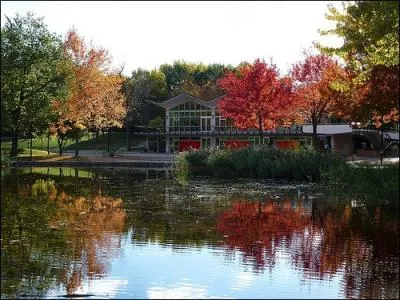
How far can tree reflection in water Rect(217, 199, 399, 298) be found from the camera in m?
10.5

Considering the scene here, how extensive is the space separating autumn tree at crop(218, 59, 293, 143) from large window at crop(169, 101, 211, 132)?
16953 mm

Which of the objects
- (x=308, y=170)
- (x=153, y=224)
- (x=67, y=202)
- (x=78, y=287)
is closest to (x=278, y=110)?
(x=308, y=170)

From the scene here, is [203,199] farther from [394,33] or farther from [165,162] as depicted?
[165,162]

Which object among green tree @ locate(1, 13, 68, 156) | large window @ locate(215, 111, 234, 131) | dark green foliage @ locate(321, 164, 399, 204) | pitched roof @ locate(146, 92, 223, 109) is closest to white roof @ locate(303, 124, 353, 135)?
large window @ locate(215, 111, 234, 131)

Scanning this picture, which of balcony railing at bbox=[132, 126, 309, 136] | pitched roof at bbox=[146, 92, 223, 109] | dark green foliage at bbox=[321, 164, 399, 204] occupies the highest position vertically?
pitched roof at bbox=[146, 92, 223, 109]

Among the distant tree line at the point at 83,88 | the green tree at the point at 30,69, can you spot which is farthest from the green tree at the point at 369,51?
the green tree at the point at 30,69

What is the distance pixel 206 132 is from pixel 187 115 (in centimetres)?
343

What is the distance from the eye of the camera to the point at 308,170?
96.4 ft

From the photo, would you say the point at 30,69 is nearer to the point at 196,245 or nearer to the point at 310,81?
the point at 310,81

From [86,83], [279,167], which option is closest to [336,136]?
[86,83]

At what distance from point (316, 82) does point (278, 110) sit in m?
3.84

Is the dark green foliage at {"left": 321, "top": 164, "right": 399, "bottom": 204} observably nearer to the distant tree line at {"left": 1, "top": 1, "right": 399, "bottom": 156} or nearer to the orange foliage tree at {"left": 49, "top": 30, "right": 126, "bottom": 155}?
the distant tree line at {"left": 1, "top": 1, "right": 399, "bottom": 156}

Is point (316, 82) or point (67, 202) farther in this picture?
point (316, 82)

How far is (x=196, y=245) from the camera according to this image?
13.2 m
